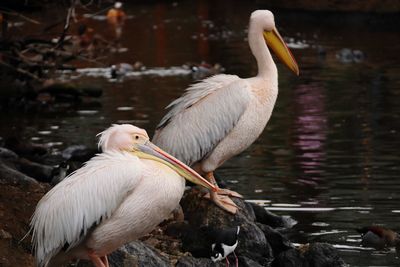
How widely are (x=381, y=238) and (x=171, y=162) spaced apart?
3.06 m

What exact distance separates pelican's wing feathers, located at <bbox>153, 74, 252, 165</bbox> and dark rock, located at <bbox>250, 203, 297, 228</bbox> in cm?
112

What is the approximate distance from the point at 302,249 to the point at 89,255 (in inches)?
90.4

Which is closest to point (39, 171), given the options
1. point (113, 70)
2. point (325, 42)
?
point (113, 70)

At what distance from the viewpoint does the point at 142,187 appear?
6.53 m

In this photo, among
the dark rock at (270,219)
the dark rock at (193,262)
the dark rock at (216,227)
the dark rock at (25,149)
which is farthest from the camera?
the dark rock at (25,149)

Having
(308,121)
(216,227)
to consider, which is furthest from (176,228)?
(308,121)

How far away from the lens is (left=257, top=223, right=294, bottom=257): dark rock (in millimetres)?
8977

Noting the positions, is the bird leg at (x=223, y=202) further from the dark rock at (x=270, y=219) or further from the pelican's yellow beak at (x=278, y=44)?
the pelican's yellow beak at (x=278, y=44)

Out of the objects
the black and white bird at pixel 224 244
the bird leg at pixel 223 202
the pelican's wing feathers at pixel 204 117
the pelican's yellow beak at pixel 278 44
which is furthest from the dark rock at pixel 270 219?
the black and white bird at pixel 224 244

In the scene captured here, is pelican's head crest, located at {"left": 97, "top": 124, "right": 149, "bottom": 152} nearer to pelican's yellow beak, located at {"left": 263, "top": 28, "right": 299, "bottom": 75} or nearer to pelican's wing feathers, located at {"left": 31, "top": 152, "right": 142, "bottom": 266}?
pelican's wing feathers, located at {"left": 31, "top": 152, "right": 142, "bottom": 266}

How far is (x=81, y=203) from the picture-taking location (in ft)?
21.4

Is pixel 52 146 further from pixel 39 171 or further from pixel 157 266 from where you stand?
pixel 157 266

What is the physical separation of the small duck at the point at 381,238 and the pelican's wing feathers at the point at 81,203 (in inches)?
126

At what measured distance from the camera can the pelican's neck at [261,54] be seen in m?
9.20
